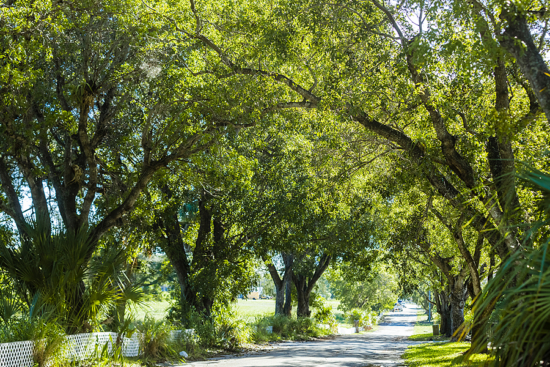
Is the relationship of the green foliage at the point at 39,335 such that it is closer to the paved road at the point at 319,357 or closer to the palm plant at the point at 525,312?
the paved road at the point at 319,357

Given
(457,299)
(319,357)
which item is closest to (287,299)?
(457,299)

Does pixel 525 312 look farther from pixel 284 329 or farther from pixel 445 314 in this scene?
pixel 445 314

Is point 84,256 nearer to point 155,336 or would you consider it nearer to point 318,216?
point 155,336

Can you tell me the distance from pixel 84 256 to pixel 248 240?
32.0ft

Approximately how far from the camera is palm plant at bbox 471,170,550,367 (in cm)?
354

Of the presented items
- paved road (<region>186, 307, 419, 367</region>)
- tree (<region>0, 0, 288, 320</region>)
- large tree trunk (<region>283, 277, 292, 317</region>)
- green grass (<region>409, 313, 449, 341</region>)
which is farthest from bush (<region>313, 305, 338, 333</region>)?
tree (<region>0, 0, 288, 320</region>)

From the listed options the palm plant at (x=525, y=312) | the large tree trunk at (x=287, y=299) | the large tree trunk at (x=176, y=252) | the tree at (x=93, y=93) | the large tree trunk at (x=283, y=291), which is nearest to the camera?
the palm plant at (x=525, y=312)

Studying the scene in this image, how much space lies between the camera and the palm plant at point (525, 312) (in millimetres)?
3545

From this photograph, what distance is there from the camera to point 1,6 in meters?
10.6

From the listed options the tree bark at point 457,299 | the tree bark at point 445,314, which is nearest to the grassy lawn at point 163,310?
the tree bark at point 445,314

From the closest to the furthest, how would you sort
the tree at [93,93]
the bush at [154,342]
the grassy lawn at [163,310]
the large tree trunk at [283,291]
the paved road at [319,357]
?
the tree at [93,93] < the grassy lawn at [163,310] < the bush at [154,342] < the paved road at [319,357] < the large tree trunk at [283,291]

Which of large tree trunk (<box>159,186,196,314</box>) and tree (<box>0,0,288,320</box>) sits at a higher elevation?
tree (<box>0,0,288,320</box>)

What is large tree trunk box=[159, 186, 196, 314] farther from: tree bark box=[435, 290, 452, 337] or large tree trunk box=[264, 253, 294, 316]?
tree bark box=[435, 290, 452, 337]

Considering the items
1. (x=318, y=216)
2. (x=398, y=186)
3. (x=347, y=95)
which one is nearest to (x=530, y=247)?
(x=347, y=95)
